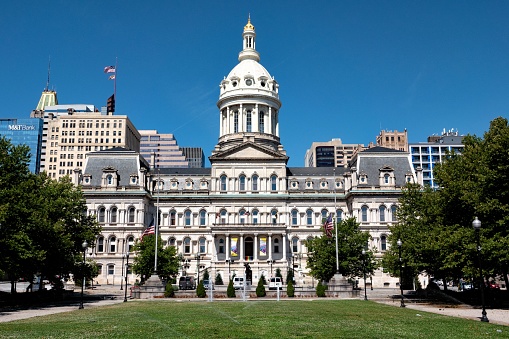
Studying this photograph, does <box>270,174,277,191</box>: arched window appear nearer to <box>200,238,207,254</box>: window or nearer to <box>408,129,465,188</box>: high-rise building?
<box>200,238,207,254</box>: window

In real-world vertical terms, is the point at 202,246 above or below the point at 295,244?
below

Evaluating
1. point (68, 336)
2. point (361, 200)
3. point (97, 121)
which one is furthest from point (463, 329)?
point (97, 121)

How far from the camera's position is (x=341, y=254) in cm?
5966

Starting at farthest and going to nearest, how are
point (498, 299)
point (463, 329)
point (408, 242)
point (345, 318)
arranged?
point (408, 242) → point (498, 299) → point (345, 318) → point (463, 329)

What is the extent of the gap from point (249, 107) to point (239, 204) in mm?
Answer: 20946

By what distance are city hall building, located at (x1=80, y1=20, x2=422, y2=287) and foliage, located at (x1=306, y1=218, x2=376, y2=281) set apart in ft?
56.6

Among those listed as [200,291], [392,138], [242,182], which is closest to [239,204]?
[242,182]

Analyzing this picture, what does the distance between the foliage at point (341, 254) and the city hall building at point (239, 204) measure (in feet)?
56.6

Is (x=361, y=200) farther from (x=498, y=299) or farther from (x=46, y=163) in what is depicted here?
(x=46, y=163)

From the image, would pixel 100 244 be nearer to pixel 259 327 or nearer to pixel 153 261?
pixel 153 261

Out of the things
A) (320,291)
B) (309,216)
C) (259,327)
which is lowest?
(259,327)

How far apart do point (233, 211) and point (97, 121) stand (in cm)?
8435

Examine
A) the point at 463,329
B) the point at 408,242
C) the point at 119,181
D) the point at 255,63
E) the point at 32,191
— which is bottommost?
the point at 463,329

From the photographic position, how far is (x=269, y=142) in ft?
311
